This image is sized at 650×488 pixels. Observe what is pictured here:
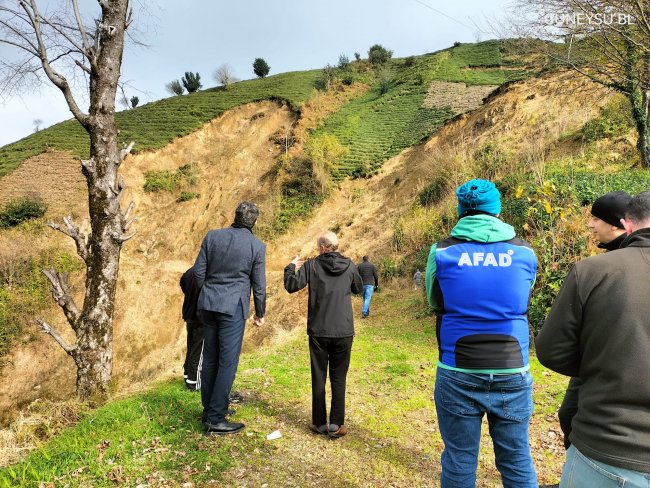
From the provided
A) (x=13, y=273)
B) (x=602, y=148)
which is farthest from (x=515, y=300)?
(x=13, y=273)

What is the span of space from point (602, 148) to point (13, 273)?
23.1 metres

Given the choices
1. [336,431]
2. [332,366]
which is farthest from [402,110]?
[336,431]

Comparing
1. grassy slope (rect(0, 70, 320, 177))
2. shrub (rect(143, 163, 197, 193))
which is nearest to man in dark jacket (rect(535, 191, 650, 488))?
shrub (rect(143, 163, 197, 193))

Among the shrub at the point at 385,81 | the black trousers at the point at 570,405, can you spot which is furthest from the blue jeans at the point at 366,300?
the shrub at the point at 385,81

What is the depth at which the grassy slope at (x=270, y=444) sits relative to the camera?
3.49 metres

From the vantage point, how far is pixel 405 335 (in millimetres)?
9164

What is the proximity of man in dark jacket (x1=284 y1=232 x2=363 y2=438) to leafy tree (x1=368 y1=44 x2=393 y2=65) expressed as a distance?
41.5 meters

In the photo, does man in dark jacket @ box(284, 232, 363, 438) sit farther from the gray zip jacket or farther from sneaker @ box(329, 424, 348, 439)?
the gray zip jacket

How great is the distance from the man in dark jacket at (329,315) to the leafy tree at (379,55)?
41.5 metres

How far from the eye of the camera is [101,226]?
5.67m

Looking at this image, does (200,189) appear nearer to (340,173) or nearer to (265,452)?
(340,173)

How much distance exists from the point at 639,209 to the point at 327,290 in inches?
109

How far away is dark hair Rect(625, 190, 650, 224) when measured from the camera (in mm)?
1784

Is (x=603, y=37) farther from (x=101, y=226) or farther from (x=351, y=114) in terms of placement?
(x=351, y=114)
